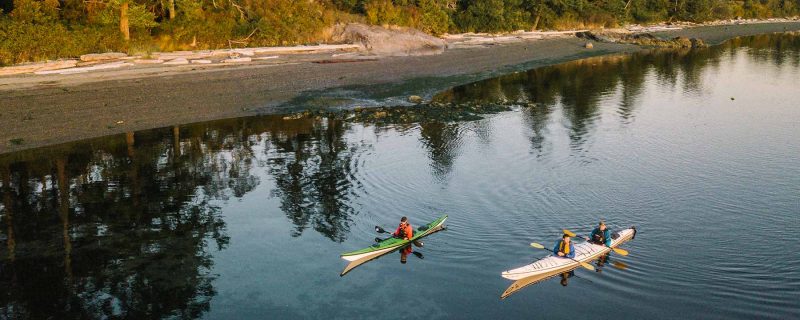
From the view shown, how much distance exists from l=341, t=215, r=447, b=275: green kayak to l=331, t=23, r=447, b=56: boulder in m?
44.7

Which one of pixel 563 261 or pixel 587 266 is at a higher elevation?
pixel 563 261

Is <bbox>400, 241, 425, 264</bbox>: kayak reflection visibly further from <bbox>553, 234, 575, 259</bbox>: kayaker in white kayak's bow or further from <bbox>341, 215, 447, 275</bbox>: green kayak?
<bbox>553, 234, 575, 259</bbox>: kayaker in white kayak's bow

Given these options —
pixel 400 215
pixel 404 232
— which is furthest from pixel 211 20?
pixel 404 232

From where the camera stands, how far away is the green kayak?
61.8ft

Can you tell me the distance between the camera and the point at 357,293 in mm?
17266

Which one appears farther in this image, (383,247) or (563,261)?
(383,247)

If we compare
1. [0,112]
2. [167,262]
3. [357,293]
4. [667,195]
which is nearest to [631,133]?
[667,195]

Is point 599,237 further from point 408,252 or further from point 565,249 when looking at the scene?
point 408,252

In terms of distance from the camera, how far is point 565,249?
18.7m

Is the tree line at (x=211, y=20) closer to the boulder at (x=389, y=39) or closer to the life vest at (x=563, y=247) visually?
the boulder at (x=389, y=39)

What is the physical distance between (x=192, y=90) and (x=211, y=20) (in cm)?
1434

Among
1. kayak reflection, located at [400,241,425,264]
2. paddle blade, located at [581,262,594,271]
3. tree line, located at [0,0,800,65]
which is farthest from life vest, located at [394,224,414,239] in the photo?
tree line, located at [0,0,800,65]

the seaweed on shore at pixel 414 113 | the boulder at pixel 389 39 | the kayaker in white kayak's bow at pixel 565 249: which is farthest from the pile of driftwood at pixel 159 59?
the kayaker in white kayak's bow at pixel 565 249

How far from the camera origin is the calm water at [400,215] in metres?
16.8
